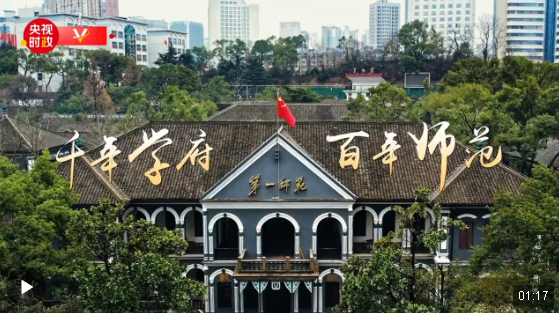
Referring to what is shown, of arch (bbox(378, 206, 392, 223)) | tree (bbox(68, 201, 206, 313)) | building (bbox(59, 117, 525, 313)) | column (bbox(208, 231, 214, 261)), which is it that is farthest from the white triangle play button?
arch (bbox(378, 206, 392, 223))

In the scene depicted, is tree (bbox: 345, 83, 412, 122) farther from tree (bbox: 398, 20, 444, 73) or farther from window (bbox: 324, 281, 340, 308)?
tree (bbox: 398, 20, 444, 73)

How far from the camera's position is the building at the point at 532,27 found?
120 m

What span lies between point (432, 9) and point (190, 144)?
130 meters

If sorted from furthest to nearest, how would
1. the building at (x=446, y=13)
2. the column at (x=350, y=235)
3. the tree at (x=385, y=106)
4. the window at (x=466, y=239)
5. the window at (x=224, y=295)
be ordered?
1. the building at (x=446, y=13)
2. the tree at (x=385, y=106)
3. the window at (x=224, y=295)
4. the window at (x=466, y=239)
5. the column at (x=350, y=235)

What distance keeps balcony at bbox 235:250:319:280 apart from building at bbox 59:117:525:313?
0.04 meters

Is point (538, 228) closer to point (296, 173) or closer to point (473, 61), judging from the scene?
point (296, 173)

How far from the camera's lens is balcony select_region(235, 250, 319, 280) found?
925 inches

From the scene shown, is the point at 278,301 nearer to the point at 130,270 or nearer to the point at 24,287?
the point at 130,270

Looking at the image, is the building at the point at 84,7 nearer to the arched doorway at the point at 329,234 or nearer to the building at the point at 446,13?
the building at the point at 446,13

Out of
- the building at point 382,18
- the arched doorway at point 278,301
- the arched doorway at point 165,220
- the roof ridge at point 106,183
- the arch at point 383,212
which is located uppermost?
the building at point 382,18

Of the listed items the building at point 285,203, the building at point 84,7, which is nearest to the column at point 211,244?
the building at point 285,203

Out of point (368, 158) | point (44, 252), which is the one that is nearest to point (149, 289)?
point (44, 252)

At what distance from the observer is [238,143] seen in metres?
27.3
